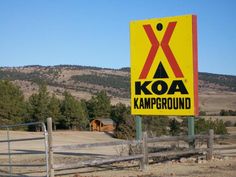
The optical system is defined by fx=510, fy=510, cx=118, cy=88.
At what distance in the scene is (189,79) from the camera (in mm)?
14328

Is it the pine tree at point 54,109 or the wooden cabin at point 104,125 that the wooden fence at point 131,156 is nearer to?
the wooden cabin at point 104,125

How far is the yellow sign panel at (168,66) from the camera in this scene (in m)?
14.4

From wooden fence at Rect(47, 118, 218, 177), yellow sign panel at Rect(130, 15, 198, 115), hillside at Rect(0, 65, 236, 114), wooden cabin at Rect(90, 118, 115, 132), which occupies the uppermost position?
hillside at Rect(0, 65, 236, 114)

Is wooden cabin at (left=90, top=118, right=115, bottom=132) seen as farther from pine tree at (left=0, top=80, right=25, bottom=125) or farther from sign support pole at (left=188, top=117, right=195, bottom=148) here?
sign support pole at (left=188, top=117, right=195, bottom=148)

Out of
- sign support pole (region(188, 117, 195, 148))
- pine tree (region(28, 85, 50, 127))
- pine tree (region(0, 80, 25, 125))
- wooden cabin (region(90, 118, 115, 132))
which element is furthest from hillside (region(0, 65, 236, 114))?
sign support pole (region(188, 117, 195, 148))

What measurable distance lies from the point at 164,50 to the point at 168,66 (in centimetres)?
47

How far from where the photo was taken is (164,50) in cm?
1458

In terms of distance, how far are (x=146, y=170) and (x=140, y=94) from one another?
2.31m

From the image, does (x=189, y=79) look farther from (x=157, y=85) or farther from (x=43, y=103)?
(x=43, y=103)

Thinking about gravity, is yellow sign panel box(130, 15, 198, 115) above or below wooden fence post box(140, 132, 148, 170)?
above

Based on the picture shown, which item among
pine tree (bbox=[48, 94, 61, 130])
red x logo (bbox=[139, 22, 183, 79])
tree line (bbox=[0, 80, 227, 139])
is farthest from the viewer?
pine tree (bbox=[48, 94, 61, 130])

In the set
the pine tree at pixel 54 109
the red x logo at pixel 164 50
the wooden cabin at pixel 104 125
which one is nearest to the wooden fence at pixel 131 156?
the red x logo at pixel 164 50

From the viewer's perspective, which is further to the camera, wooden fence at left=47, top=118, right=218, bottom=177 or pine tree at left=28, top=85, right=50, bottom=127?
pine tree at left=28, top=85, right=50, bottom=127

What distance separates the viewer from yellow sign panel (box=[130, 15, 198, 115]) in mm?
14375
